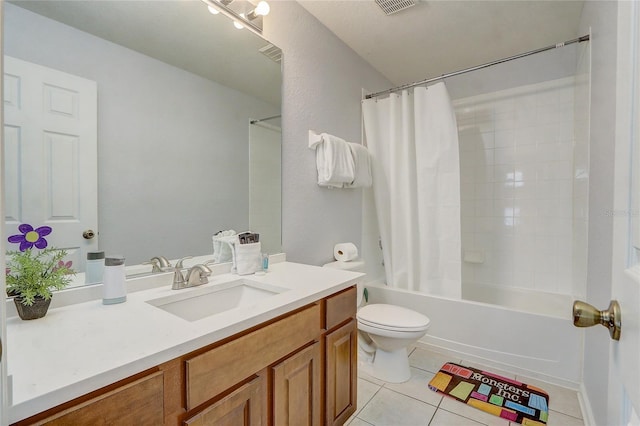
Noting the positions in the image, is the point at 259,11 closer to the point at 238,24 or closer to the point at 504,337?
the point at 238,24

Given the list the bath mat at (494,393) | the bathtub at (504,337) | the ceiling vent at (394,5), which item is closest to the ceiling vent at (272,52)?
the ceiling vent at (394,5)

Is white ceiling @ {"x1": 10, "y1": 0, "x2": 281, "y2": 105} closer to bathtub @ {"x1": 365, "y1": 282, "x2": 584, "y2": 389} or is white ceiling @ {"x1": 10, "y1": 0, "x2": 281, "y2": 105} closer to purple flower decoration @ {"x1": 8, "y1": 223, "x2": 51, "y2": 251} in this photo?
purple flower decoration @ {"x1": 8, "y1": 223, "x2": 51, "y2": 251}

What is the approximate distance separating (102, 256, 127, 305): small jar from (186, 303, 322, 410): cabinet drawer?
463 mm

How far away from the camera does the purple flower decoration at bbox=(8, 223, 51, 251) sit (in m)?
0.89

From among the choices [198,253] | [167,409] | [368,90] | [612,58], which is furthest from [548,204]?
[167,409]

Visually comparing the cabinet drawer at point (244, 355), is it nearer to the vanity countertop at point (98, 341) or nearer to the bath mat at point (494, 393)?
the vanity countertop at point (98, 341)

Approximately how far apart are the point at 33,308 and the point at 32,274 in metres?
0.10

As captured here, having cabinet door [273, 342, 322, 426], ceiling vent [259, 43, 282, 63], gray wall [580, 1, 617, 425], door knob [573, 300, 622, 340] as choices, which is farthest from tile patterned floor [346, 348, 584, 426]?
ceiling vent [259, 43, 282, 63]

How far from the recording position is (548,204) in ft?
8.25

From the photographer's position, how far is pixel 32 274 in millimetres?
860

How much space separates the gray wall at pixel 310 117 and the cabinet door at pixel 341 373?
65 centimetres

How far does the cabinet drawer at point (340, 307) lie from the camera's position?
1263mm

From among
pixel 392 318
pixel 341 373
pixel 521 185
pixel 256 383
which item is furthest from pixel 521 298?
pixel 256 383

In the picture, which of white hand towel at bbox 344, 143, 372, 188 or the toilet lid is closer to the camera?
the toilet lid
